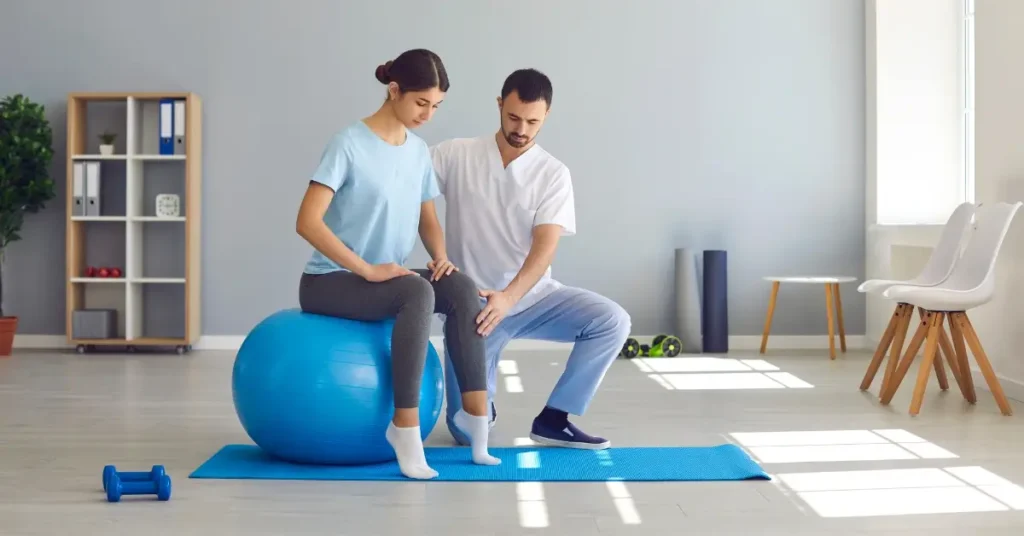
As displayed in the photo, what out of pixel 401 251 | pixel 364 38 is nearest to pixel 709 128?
pixel 364 38

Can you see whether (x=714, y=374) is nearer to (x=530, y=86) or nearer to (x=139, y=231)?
(x=530, y=86)

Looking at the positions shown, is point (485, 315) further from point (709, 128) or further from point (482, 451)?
point (709, 128)

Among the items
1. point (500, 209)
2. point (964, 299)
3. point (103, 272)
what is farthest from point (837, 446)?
point (103, 272)

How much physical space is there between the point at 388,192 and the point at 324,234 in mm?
215

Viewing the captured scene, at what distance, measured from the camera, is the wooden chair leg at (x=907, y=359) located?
3.79 metres

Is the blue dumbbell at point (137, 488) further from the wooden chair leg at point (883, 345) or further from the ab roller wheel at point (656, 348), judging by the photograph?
the ab roller wheel at point (656, 348)

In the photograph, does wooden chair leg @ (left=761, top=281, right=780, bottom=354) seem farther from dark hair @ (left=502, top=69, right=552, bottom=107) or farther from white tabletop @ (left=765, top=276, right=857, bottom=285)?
dark hair @ (left=502, top=69, right=552, bottom=107)

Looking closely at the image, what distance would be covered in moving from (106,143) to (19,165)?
443 mm

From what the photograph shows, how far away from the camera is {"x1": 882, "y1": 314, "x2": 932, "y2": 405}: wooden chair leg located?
12.4 ft

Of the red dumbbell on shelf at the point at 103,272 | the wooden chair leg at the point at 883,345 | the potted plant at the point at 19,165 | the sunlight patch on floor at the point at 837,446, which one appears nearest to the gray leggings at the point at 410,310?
the sunlight patch on floor at the point at 837,446

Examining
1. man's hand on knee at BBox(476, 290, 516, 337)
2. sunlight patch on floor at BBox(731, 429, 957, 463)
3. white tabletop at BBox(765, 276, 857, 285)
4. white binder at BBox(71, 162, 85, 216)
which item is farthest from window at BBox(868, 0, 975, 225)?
white binder at BBox(71, 162, 85, 216)

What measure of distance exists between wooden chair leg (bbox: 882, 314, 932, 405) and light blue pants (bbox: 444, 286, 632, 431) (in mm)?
1258

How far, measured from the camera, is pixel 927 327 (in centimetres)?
378

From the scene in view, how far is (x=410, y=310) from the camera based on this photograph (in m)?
2.67
